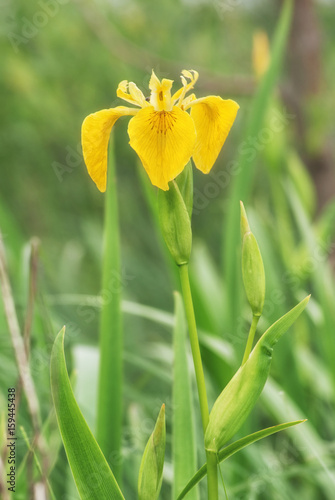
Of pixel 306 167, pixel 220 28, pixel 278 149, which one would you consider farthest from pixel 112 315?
pixel 220 28

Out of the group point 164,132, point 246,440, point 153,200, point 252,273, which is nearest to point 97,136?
point 164,132

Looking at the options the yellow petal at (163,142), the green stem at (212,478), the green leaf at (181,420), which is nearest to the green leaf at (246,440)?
the green stem at (212,478)

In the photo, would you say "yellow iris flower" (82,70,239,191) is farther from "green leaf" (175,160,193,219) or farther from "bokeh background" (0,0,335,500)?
"bokeh background" (0,0,335,500)

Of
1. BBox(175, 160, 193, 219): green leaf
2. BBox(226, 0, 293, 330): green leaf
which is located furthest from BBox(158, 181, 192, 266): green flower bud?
BBox(226, 0, 293, 330): green leaf

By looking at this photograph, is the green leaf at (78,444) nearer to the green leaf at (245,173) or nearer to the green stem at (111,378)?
the green stem at (111,378)

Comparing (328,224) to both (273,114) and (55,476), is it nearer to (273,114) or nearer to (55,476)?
(273,114)

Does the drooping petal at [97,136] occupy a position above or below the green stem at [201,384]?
above
